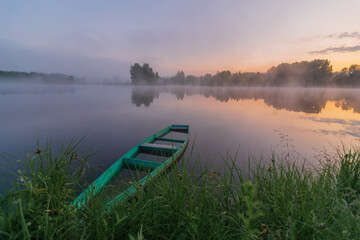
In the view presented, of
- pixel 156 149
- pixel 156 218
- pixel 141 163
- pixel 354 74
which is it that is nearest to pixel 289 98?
pixel 156 149

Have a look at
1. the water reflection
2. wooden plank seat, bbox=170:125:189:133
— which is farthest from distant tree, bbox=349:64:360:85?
wooden plank seat, bbox=170:125:189:133

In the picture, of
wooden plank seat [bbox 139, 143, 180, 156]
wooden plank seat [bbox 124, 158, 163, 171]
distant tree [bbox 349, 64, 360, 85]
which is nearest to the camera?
wooden plank seat [bbox 124, 158, 163, 171]

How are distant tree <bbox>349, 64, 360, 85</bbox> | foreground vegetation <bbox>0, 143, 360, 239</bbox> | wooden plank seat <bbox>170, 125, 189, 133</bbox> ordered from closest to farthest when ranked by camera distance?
foreground vegetation <bbox>0, 143, 360, 239</bbox> → wooden plank seat <bbox>170, 125, 189, 133</bbox> → distant tree <bbox>349, 64, 360, 85</bbox>

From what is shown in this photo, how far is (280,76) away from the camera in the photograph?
108 meters

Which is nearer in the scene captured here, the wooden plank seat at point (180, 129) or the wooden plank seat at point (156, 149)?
the wooden plank seat at point (156, 149)

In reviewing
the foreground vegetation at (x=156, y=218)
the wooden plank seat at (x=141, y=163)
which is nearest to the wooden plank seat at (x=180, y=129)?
the wooden plank seat at (x=141, y=163)

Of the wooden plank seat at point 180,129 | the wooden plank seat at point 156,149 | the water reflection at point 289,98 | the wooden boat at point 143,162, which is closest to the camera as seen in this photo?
the wooden boat at point 143,162

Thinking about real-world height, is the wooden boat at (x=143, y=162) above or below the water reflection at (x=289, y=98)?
below

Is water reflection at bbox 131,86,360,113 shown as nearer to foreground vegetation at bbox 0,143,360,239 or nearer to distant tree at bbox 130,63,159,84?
foreground vegetation at bbox 0,143,360,239

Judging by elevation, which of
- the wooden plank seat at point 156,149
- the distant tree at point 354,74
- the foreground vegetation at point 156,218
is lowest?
the wooden plank seat at point 156,149

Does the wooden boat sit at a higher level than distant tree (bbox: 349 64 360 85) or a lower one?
lower

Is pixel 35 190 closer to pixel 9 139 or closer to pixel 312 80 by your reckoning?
pixel 9 139

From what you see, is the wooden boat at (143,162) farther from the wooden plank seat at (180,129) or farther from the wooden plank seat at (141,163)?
the wooden plank seat at (180,129)

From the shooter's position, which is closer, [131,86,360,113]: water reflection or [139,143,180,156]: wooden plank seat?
[139,143,180,156]: wooden plank seat
